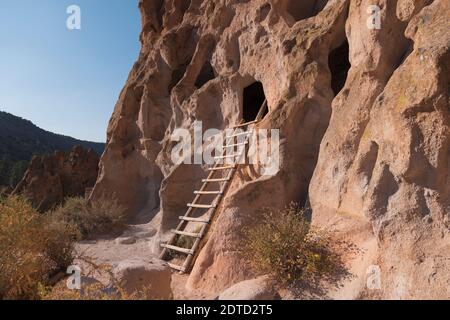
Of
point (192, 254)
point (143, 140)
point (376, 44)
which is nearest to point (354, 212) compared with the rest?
point (376, 44)

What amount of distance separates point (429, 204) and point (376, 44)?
2.03 metres

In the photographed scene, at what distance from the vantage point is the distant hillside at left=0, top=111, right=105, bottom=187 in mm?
25375

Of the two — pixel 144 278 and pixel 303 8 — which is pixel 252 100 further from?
pixel 144 278

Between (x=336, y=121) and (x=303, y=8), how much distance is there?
3.35 m

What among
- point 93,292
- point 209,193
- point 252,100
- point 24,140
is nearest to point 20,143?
point 24,140

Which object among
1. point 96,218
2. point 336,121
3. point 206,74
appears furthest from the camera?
point 206,74

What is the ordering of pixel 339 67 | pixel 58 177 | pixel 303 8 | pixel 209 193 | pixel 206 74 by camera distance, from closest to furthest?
1. pixel 209 193
2. pixel 303 8
3. pixel 339 67
4. pixel 206 74
5. pixel 58 177

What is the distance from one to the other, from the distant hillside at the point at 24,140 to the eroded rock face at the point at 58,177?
1795 centimetres

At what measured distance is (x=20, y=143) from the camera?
36.6 metres

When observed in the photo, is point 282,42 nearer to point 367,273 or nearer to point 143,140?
point 367,273

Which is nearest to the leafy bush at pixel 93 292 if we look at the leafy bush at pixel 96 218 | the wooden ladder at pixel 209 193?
the wooden ladder at pixel 209 193

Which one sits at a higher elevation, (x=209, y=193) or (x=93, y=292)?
(x=209, y=193)

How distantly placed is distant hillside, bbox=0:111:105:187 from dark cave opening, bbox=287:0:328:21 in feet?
71.7

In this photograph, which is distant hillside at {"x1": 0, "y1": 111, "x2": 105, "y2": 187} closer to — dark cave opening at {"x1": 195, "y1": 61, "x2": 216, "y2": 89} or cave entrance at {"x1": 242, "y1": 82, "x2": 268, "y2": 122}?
dark cave opening at {"x1": 195, "y1": 61, "x2": 216, "y2": 89}
